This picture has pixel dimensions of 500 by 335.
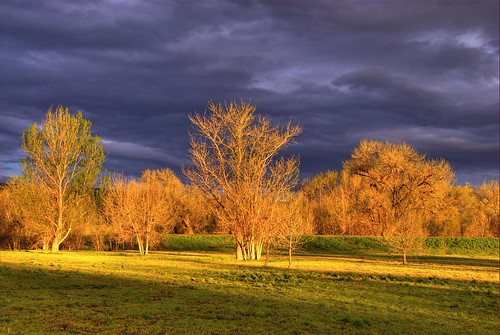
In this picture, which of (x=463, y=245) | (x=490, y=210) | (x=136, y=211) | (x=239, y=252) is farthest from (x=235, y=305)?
(x=490, y=210)

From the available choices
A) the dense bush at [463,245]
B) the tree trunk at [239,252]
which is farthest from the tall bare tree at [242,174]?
the dense bush at [463,245]

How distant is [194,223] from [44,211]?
3414 centimetres

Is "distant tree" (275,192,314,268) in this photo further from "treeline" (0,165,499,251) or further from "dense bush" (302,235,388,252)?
"dense bush" (302,235,388,252)

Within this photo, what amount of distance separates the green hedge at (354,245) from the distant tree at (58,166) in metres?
16.7

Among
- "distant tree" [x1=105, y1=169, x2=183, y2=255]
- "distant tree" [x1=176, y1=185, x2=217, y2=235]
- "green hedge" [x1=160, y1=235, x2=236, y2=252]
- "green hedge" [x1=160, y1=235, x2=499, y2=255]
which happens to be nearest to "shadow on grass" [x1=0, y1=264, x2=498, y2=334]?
"distant tree" [x1=105, y1=169, x2=183, y2=255]

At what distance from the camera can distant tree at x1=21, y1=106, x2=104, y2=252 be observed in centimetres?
5519

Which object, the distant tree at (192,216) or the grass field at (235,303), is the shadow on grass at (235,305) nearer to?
the grass field at (235,303)

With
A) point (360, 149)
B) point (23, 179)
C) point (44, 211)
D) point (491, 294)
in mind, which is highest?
point (360, 149)

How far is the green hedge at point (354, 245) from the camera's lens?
66125 mm

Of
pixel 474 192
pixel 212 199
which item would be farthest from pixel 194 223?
pixel 474 192

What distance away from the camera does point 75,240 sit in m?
61.9

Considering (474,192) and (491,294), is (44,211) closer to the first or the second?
(491,294)

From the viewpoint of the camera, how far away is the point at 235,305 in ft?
61.4

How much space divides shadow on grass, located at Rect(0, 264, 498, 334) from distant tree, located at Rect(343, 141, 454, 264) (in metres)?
49.3
